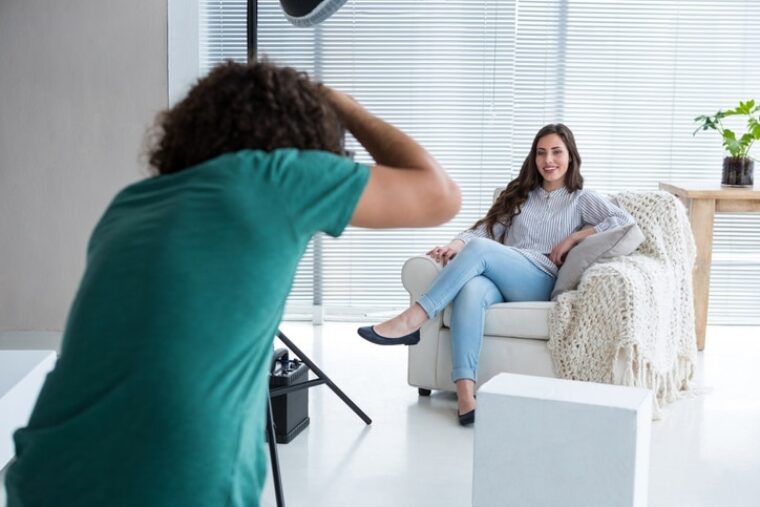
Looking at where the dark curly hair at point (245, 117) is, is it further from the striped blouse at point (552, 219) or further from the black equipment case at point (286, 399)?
the striped blouse at point (552, 219)

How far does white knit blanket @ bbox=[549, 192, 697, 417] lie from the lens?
3.51m

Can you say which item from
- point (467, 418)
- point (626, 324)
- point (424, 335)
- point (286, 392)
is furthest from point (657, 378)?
point (286, 392)

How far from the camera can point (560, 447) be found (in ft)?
7.69

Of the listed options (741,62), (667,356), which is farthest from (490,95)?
(667,356)

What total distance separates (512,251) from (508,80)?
170 cm

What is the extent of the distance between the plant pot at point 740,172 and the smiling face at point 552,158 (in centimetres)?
107

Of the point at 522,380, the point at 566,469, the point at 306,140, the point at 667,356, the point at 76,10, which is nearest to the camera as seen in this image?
the point at 306,140

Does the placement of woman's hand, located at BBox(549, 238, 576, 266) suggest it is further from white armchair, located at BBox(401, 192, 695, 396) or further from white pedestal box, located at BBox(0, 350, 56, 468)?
white pedestal box, located at BBox(0, 350, 56, 468)

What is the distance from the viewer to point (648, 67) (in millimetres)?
5391

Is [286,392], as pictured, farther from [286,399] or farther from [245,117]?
[245,117]

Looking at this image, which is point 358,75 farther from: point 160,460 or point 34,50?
point 160,460

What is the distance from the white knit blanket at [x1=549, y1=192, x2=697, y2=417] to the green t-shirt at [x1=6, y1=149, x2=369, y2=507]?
8.29 feet

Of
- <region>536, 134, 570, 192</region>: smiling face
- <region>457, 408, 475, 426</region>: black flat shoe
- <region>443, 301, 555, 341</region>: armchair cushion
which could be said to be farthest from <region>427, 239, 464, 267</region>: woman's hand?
<region>457, 408, 475, 426</region>: black flat shoe

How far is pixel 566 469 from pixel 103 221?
145 cm
